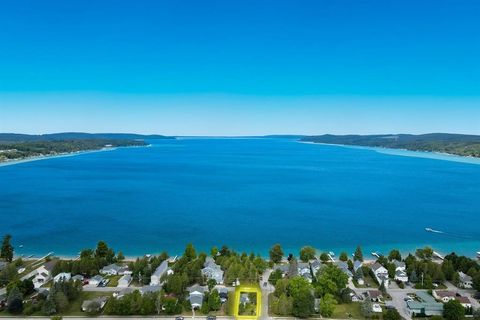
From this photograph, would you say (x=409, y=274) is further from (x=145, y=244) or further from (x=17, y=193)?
(x=17, y=193)

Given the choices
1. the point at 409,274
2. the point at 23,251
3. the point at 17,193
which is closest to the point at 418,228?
the point at 409,274

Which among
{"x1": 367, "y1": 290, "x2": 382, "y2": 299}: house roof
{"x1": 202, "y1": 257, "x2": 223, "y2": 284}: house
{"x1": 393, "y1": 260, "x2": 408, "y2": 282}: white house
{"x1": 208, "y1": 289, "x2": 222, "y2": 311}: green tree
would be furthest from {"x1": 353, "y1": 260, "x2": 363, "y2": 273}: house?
{"x1": 208, "y1": 289, "x2": 222, "y2": 311}: green tree

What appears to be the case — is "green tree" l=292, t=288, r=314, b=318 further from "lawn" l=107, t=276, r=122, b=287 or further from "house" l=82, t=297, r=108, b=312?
"lawn" l=107, t=276, r=122, b=287

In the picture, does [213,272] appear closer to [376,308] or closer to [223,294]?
[223,294]

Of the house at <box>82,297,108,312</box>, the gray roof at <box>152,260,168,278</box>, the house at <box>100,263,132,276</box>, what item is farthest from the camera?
the house at <box>100,263,132,276</box>

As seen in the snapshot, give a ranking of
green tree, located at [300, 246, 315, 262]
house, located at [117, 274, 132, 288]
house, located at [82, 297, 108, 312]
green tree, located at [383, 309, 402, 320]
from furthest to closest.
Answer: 1. green tree, located at [300, 246, 315, 262]
2. house, located at [117, 274, 132, 288]
3. house, located at [82, 297, 108, 312]
4. green tree, located at [383, 309, 402, 320]

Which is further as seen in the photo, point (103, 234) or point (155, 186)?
point (155, 186)

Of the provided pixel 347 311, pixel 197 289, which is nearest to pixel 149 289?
pixel 197 289
